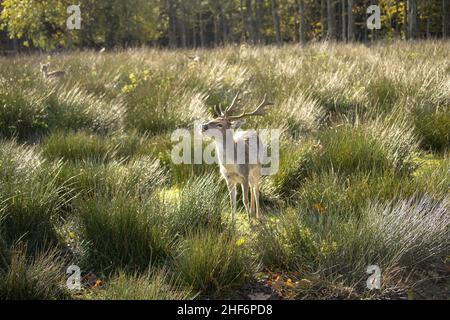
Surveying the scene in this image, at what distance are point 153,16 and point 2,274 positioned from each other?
2941cm

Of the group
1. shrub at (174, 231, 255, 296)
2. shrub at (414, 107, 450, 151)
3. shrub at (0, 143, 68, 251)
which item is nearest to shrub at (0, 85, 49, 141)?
shrub at (0, 143, 68, 251)

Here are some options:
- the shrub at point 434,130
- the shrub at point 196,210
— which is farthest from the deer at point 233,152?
the shrub at point 434,130

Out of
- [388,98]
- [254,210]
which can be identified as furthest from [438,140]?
[254,210]

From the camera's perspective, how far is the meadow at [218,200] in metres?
3.80

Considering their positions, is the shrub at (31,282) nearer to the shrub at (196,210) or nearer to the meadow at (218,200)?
the meadow at (218,200)

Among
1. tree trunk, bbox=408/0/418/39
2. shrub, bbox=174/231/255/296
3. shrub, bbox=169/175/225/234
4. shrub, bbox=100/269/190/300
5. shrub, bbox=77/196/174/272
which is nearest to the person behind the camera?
shrub, bbox=100/269/190/300

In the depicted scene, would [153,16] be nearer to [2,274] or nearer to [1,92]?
[1,92]

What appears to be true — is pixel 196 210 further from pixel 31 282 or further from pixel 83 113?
pixel 83 113

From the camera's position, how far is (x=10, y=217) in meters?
4.39

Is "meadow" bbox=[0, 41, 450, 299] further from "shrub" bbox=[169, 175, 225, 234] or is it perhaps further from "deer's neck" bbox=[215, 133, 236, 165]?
"deer's neck" bbox=[215, 133, 236, 165]

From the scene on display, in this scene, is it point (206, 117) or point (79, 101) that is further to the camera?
point (79, 101)

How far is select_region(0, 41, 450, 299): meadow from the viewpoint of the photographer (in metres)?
3.80

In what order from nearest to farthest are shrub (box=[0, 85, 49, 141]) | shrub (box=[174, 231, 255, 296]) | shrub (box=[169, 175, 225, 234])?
shrub (box=[174, 231, 255, 296]) < shrub (box=[169, 175, 225, 234]) < shrub (box=[0, 85, 49, 141])
